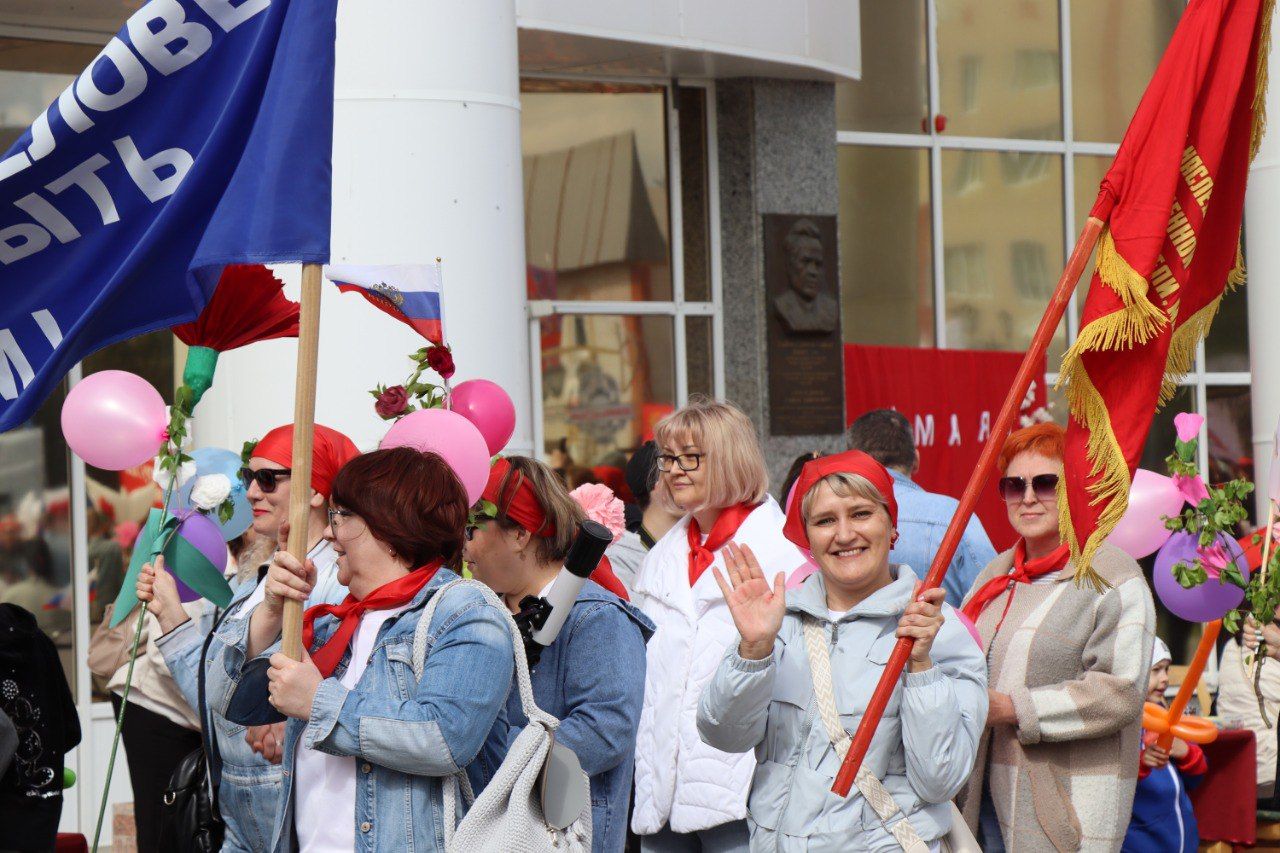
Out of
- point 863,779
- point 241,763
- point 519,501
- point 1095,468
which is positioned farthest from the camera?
point 241,763

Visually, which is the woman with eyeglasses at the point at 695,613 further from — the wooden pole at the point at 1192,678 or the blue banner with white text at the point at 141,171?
the blue banner with white text at the point at 141,171

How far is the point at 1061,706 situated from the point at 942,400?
267 inches

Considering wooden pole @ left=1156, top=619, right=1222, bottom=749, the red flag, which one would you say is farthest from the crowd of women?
wooden pole @ left=1156, top=619, right=1222, bottom=749

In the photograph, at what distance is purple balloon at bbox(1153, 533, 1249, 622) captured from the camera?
550cm

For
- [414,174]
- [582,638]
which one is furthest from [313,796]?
[414,174]

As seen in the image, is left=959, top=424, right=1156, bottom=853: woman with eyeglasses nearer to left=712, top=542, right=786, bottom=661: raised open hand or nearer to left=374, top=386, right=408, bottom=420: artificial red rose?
left=712, top=542, right=786, bottom=661: raised open hand

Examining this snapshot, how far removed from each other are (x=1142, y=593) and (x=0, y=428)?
9.74 feet

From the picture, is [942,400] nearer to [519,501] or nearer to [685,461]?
[685,461]

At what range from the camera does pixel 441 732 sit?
11.1ft

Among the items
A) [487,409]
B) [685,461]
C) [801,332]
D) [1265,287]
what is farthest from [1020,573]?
[1265,287]

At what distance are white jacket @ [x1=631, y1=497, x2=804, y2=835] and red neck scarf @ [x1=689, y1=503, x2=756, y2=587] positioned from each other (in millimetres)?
23

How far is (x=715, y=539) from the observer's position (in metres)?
5.27

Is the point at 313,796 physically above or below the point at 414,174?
below

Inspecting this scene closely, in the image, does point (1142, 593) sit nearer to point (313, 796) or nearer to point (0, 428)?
point (313, 796)
